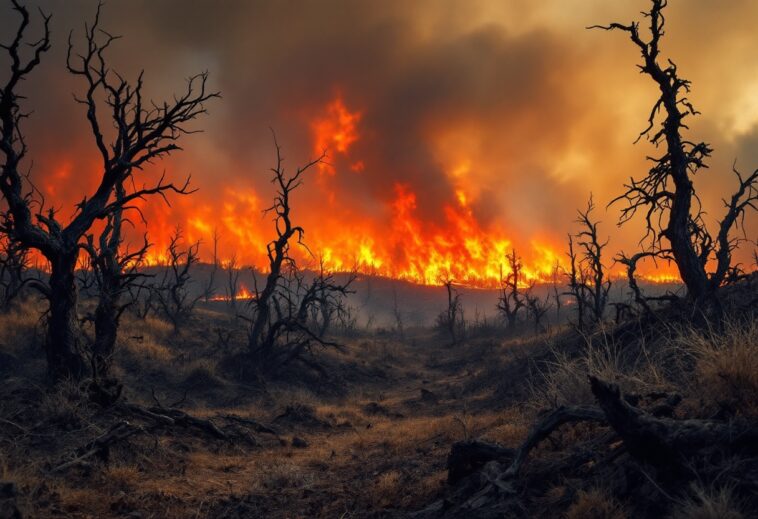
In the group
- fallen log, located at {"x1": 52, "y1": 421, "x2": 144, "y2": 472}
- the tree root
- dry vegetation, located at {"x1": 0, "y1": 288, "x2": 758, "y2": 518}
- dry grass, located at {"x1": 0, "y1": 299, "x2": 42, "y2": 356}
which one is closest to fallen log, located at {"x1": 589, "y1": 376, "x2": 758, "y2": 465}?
the tree root

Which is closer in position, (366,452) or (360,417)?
(366,452)

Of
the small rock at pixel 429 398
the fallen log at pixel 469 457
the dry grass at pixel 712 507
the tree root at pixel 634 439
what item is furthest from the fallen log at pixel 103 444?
the small rock at pixel 429 398

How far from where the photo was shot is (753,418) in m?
4.13

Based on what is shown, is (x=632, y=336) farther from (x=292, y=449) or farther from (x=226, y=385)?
(x=226, y=385)

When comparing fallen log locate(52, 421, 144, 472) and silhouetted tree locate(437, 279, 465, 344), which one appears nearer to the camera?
fallen log locate(52, 421, 144, 472)

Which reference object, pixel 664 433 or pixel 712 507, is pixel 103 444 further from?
pixel 712 507

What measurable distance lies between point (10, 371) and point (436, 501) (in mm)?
17917

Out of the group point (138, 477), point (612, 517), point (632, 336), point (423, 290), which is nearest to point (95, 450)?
point (138, 477)

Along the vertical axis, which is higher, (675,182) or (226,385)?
(675,182)

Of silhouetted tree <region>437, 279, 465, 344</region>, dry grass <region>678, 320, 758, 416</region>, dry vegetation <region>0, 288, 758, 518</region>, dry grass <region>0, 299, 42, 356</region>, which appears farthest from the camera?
silhouetted tree <region>437, 279, 465, 344</region>

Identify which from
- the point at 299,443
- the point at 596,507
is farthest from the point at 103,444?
the point at 596,507

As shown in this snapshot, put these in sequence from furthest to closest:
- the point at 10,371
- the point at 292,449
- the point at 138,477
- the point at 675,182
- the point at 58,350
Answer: the point at 10,371 → the point at 675,182 → the point at 292,449 → the point at 58,350 → the point at 138,477

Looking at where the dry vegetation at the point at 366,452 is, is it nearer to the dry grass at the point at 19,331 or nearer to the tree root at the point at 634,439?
the tree root at the point at 634,439

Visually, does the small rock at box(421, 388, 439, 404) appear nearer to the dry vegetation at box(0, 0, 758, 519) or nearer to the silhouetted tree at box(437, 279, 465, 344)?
the dry vegetation at box(0, 0, 758, 519)
